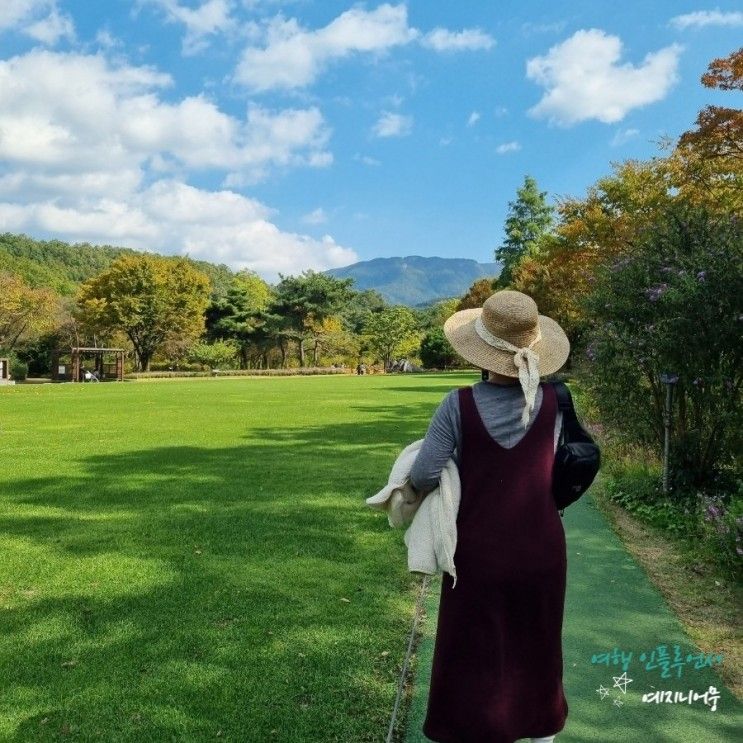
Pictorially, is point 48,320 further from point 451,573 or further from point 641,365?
point 451,573

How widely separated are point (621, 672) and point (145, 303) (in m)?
48.9

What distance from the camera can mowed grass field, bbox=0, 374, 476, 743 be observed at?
2889 mm

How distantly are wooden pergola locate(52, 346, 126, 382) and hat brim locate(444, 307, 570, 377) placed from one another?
4156cm

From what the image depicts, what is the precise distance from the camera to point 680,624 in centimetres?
388

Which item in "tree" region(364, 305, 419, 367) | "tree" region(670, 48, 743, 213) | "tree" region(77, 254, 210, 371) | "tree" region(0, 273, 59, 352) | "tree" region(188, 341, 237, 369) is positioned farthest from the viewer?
"tree" region(364, 305, 419, 367)

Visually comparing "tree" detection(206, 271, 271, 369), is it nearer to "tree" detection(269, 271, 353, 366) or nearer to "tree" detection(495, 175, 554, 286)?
"tree" detection(269, 271, 353, 366)

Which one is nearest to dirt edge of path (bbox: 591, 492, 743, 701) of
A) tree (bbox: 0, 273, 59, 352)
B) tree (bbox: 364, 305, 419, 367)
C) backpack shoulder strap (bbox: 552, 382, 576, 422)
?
backpack shoulder strap (bbox: 552, 382, 576, 422)

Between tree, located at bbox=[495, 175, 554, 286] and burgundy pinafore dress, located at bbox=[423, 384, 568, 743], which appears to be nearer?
burgundy pinafore dress, located at bbox=[423, 384, 568, 743]

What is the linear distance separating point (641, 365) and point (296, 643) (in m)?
4.72

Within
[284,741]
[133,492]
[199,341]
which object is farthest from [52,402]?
[199,341]

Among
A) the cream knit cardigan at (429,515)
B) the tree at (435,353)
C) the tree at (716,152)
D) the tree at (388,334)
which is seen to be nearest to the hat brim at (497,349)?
the cream knit cardigan at (429,515)

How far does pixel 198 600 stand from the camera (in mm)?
4195

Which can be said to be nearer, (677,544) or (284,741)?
(284,741)

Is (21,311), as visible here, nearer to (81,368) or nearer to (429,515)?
(81,368)
